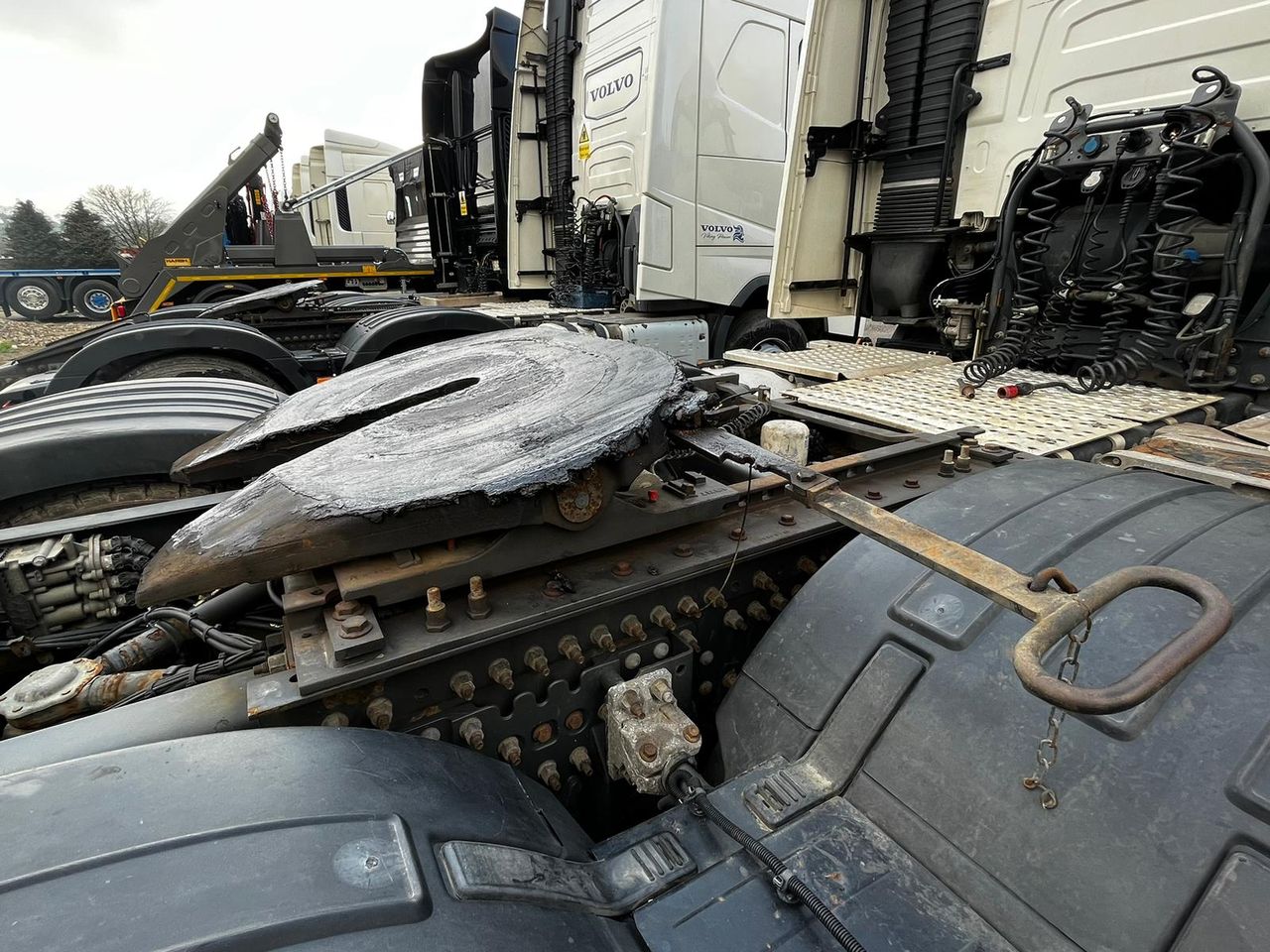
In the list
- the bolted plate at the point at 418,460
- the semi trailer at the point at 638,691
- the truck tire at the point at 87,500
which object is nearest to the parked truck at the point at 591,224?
the truck tire at the point at 87,500

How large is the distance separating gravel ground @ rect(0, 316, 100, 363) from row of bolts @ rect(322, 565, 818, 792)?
1489 centimetres

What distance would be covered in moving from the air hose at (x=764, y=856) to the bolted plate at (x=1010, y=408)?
64.3 inches

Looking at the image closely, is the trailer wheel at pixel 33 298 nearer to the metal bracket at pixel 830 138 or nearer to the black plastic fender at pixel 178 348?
the black plastic fender at pixel 178 348

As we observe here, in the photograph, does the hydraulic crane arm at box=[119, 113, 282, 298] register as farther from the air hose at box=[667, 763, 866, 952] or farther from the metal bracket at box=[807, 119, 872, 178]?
the air hose at box=[667, 763, 866, 952]

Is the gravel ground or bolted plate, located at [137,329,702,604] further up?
bolted plate, located at [137,329,702,604]

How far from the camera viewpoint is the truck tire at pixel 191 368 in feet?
13.2

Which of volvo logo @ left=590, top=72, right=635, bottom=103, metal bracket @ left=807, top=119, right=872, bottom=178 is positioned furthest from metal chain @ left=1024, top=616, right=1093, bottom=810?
volvo logo @ left=590, top=72, right=635, bottom=103

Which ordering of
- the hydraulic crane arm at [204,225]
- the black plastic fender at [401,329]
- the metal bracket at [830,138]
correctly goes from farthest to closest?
the hydraulic crane arm at [204,225] → the black plastic fender at [401,329] → the metal bracket at [830,138]

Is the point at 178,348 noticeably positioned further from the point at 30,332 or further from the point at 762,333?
the point at 30,332

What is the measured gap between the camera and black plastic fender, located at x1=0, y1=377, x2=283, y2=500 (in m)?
1.96

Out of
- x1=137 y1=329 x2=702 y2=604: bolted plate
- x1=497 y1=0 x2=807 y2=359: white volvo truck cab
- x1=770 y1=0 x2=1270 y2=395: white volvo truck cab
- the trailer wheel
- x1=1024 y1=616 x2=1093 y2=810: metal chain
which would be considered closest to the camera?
x1=1024 y1=616 x2=1093 y2=810: metal chain

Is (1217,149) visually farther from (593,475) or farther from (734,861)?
(734,861)

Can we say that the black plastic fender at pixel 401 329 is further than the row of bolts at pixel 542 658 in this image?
Yes

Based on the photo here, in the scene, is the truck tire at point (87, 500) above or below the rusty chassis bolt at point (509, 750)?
above
